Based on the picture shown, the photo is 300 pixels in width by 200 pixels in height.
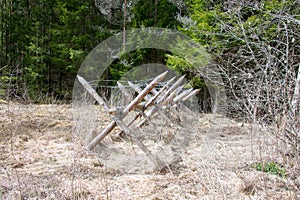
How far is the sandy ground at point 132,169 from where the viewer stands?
8.53 ft

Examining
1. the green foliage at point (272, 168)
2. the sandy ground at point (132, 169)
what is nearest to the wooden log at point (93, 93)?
the sandy ground at point (132, 169)

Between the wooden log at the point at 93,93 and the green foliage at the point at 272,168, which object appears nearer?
the green foliage at the point at 272,168

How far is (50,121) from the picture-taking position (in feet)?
21.3

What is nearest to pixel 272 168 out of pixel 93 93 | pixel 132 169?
pixel 132 169

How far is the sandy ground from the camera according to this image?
102 inches

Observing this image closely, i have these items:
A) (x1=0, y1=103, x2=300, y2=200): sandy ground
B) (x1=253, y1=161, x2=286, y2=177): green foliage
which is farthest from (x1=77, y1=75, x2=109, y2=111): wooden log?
(x1=253, y1=161, x2=286, y2=177): green foliage

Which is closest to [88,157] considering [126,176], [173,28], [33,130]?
[126,176]

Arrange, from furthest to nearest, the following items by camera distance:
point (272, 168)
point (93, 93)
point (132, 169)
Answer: point (93, 93) < point (132, 169) < point (272, 168)

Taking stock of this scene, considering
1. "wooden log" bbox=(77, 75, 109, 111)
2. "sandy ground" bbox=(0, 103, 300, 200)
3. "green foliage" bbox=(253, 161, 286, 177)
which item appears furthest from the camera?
"wooden log" bbox=(77, 75, 109, 111)

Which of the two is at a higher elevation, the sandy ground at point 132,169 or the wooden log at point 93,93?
the wooden log at point 93,93

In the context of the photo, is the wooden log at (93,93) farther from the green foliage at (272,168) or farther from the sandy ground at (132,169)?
the green foliage at (272,168)

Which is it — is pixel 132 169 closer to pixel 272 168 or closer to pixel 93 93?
pixel 93 93

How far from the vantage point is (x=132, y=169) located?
12.2 ft

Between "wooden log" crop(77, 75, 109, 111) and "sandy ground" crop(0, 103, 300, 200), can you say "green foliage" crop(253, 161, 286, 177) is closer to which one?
"sandy ground" crop(0, 103, 300, 200)
